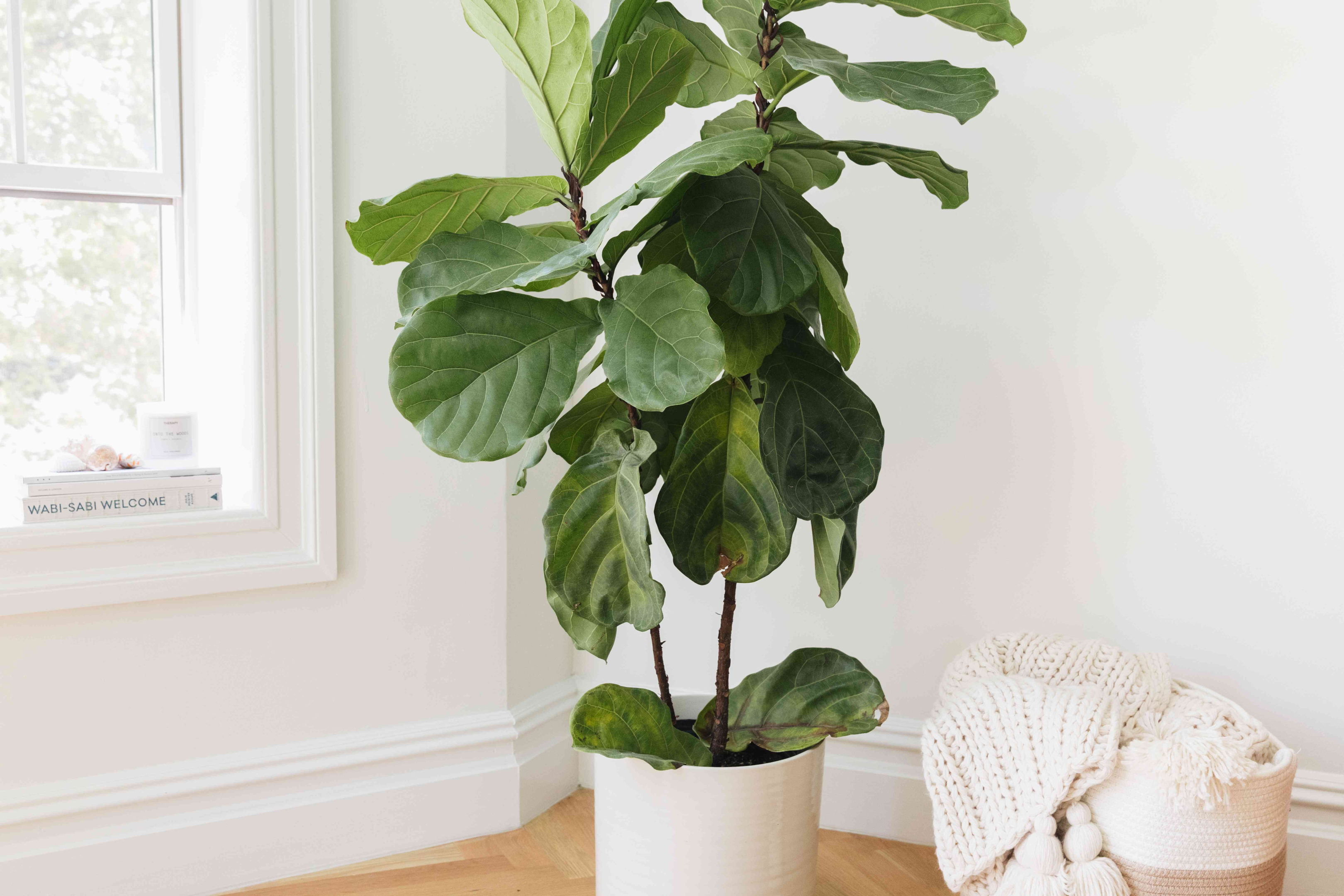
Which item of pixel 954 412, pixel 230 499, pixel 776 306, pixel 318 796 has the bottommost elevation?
pixel 318 796

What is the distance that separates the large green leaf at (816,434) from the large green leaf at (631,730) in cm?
32

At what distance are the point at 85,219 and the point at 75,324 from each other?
7.0 inches

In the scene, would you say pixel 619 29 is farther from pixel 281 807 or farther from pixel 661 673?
pixel 281 807

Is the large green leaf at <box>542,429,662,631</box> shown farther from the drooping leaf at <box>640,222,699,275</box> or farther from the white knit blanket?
the white knit blanket

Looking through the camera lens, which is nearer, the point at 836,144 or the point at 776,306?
the point at 776,306

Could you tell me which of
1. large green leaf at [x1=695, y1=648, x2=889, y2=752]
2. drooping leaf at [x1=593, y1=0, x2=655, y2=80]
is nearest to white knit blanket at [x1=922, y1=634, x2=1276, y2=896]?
large green leaf at [x1=695, y1=648, x2=889, y2=752]

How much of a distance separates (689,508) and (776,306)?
0.83ft

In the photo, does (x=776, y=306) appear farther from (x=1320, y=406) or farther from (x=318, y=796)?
(x=318, y=796)

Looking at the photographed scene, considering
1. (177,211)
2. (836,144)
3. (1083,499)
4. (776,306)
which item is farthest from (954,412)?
(177,211)

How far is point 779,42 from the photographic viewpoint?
1027 millimetres

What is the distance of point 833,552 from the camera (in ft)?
3.57

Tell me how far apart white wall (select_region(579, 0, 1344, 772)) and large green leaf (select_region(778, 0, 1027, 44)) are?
53 cm

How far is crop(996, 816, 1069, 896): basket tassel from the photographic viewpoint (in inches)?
43.5

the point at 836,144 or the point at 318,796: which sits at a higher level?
the point at 836,144
